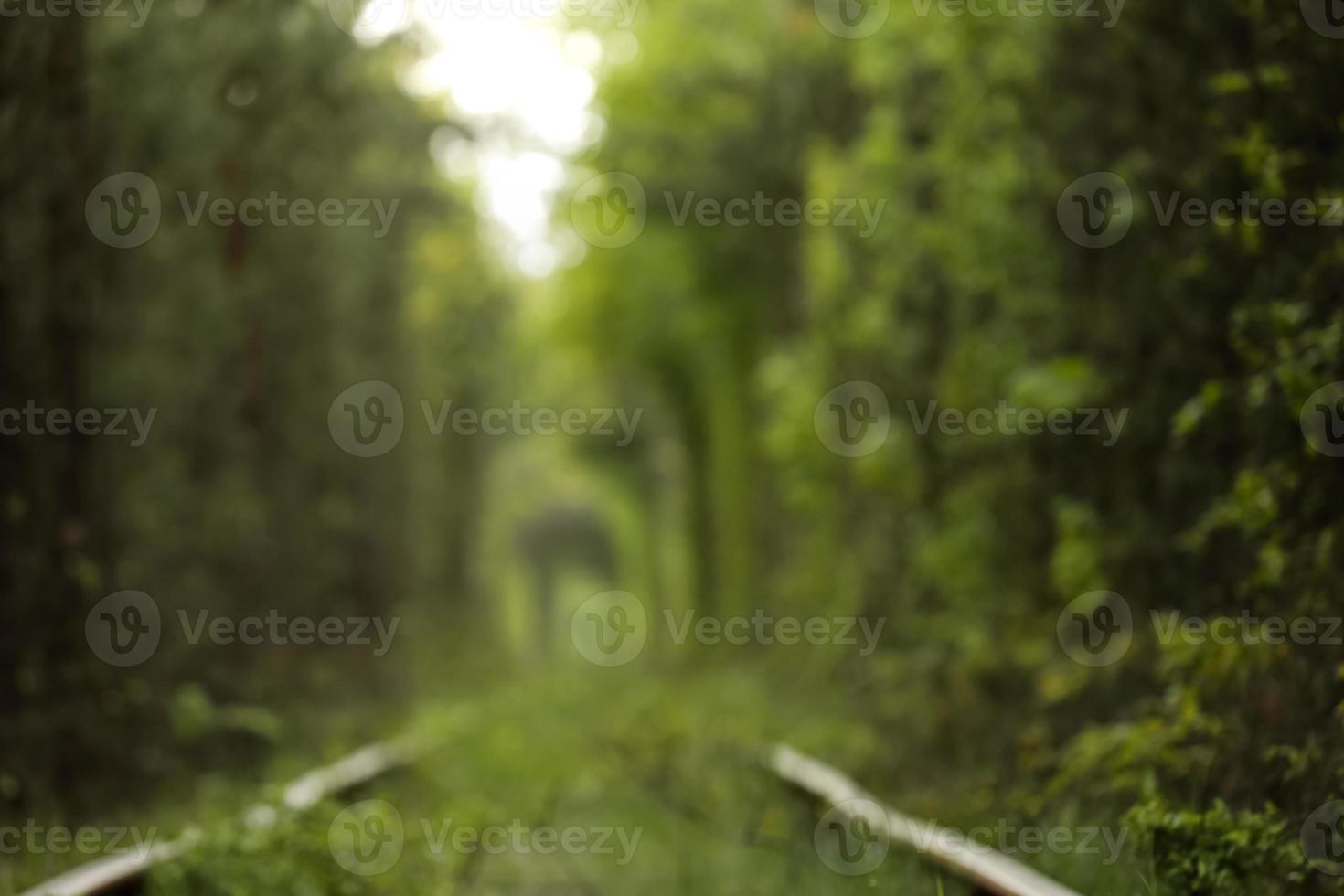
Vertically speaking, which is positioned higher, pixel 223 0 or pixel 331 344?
pixel 223 0

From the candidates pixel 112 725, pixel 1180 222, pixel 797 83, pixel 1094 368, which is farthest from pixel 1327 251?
pixel 797 83

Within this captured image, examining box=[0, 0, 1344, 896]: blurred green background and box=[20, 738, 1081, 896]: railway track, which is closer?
box=[20, 738, 1081, 896]: railway track

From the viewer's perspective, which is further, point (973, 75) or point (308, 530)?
point (308, 530)

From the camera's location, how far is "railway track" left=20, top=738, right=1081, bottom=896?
16.0ft

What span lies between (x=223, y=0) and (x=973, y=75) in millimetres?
5637

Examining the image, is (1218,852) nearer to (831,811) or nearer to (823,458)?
(831,811)

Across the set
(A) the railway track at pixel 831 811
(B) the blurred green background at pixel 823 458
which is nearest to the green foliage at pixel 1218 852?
(B) the blurred green background at pixel 823 458

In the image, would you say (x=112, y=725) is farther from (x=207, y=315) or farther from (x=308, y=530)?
(x=308, y=530)

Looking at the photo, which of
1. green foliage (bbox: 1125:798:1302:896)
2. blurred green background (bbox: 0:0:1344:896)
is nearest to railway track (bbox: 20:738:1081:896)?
blurred green background (bbox: 0:0:1344:896)

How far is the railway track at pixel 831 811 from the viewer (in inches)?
191

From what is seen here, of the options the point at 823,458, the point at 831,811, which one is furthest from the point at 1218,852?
the point at 823,458

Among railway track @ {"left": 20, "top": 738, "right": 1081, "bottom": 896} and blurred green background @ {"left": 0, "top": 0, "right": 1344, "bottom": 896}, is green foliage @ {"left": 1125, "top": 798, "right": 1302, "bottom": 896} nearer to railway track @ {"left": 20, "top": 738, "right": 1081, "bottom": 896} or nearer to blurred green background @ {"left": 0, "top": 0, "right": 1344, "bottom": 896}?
blurred green background @ {"left": 0, "top": 0, "right": 1344, "bottom": 896}

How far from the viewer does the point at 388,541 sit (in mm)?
18875

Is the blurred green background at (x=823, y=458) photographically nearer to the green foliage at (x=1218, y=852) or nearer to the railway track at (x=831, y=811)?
the green foliage at (x=1218, y=852)
